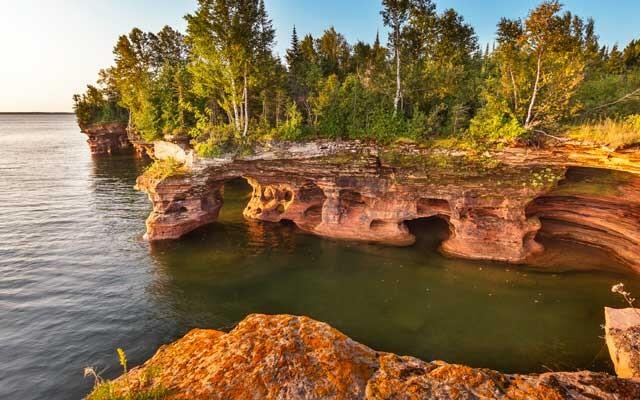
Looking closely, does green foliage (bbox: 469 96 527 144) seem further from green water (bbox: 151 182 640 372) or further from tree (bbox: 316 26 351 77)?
tree (bbox: 316 26 351 77)

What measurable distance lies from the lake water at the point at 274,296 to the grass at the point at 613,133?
804 cm

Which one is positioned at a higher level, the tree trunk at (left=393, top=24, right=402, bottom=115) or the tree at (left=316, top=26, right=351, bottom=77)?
the tree at (left=316, top=26, right=351, bottom=77)

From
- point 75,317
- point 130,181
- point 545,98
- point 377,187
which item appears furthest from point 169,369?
point 130,181

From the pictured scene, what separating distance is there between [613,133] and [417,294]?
12617 millimetres

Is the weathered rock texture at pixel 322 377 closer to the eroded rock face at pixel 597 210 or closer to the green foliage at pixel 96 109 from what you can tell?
the eroded rock face at pixel 597 210

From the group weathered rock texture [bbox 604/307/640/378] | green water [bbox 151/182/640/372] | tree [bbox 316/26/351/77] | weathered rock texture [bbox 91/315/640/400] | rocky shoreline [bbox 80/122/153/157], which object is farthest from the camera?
rocky shoreline [bbox 80/122/153/157]

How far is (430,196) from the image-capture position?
21812 mm

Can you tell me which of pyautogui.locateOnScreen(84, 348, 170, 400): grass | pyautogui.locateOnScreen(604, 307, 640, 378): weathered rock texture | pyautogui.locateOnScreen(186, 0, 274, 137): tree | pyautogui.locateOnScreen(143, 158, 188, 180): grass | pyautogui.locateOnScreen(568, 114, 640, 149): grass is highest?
pyautogui.locateOnScreen(186, 0, 274, 137): tree

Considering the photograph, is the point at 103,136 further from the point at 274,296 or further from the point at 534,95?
the point at 534,95

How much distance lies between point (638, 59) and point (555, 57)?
40018 millimetres

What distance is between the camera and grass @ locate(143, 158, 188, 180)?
23070 mm

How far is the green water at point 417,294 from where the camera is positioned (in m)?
13.4

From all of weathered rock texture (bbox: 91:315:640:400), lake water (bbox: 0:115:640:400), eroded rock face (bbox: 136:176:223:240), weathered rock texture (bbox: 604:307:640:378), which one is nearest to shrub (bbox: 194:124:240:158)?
eroded rock face (bbox: 136:176:223:240)

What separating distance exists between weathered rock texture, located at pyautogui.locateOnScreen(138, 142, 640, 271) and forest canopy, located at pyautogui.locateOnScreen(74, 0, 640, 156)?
1.46 m
